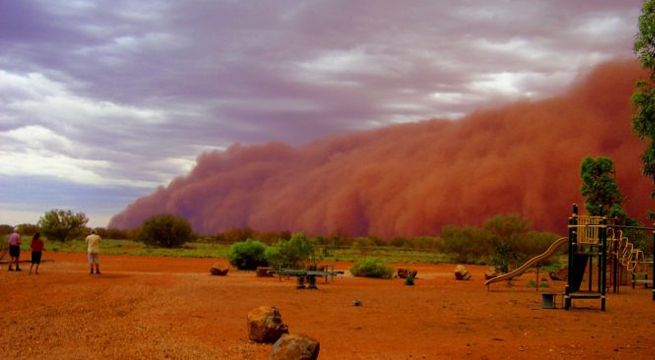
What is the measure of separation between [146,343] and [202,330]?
176 centimetres

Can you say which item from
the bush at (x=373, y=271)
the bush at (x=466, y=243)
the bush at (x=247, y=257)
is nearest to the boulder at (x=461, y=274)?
the bush at (x=373, y=271)

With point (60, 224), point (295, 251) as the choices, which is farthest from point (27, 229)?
point (295, 251)

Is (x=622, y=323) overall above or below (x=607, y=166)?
below

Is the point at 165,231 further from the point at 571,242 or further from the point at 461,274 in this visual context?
the point at 571,242

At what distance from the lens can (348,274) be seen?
33844 mm

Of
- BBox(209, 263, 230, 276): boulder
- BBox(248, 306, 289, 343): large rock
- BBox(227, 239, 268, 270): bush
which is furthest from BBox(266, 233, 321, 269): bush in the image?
BBox(248, 306, 289, 343): large rock

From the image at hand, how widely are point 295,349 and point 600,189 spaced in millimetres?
23445

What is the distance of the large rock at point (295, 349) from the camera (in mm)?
8836

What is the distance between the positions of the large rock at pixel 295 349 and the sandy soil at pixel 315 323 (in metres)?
1.34

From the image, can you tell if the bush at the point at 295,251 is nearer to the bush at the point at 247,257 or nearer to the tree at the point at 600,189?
the bush at the point at 247,257

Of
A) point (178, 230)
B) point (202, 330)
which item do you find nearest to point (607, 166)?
point (202, 330)

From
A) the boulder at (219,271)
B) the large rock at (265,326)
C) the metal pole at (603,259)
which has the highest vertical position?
the metal pole at (603,259)

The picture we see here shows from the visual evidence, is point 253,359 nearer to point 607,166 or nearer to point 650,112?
point 650,112

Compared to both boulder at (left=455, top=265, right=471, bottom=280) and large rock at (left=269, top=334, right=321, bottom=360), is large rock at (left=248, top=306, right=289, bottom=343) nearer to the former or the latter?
large rock at (left=269, top=334, right=321, bottom=360)
